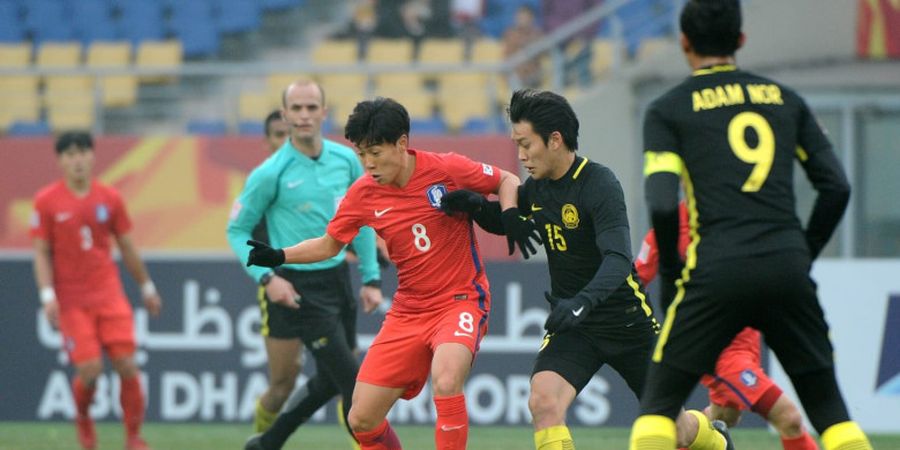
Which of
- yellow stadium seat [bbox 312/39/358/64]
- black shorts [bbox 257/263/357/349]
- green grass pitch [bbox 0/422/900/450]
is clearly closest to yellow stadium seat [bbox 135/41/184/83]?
yellow stadium seat [bbox 312/39/358/64]

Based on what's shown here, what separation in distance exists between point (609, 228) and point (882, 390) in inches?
214

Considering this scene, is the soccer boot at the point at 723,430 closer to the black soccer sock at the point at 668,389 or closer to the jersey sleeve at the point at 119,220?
the black soccer sock at the point at 668,389

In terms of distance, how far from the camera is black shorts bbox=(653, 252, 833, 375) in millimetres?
4934

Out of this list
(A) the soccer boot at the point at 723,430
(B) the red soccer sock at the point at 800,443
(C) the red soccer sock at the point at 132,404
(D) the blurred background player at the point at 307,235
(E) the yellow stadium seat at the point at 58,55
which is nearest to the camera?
(B) the red soccer sock at the point at 800,443

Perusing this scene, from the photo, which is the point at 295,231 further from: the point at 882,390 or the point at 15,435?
the point at 882,390

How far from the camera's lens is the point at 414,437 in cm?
1068

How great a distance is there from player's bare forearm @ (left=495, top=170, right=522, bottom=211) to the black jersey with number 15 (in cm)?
144

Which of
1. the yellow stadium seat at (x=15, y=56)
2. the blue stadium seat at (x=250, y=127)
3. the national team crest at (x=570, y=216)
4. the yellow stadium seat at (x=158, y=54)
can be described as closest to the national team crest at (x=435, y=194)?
the national team crest at (x=570, y=216)

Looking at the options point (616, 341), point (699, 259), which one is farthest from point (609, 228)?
point (699, 259)

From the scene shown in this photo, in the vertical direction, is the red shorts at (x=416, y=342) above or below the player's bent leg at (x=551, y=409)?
above

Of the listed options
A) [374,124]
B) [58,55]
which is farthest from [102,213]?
[58,55]

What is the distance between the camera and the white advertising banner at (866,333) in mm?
10656

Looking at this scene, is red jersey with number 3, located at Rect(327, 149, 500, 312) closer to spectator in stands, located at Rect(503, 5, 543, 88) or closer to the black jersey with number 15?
the black jersey with number 15

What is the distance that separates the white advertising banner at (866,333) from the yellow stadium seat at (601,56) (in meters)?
6.13
